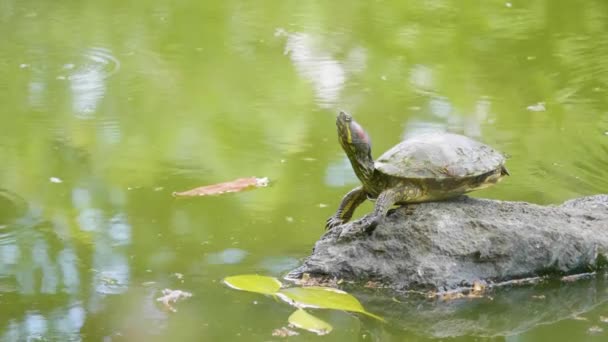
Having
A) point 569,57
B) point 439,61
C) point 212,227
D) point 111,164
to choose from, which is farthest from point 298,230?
point 569,57

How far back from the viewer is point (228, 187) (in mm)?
3611

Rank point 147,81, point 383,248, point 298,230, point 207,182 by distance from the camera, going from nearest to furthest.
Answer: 1. point 383,248
2. point 298,230
3. point 207,182
4. point 147,81

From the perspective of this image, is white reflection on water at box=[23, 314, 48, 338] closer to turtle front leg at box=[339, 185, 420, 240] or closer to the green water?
the green water

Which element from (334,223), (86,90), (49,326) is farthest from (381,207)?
(86,90)

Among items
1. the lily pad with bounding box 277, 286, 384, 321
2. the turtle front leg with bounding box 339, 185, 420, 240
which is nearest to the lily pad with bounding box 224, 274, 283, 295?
the lily pad with bounding box 277, 286, 384, 321

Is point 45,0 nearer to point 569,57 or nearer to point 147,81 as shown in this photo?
point 147,81

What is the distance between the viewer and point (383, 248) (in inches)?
107

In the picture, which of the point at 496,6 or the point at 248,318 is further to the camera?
the point at 496,6

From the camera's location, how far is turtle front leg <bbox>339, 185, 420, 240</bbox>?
2719 millimetres

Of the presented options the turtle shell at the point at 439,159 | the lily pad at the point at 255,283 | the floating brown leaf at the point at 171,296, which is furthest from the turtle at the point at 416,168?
the floating brown leaf at the point at 171,296

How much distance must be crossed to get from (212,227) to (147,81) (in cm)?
211

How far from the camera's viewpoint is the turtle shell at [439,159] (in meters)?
2.76

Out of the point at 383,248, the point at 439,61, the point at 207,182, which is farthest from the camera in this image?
the point at 439,61

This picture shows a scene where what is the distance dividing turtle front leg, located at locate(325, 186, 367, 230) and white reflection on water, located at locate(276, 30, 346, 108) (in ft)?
5.84
